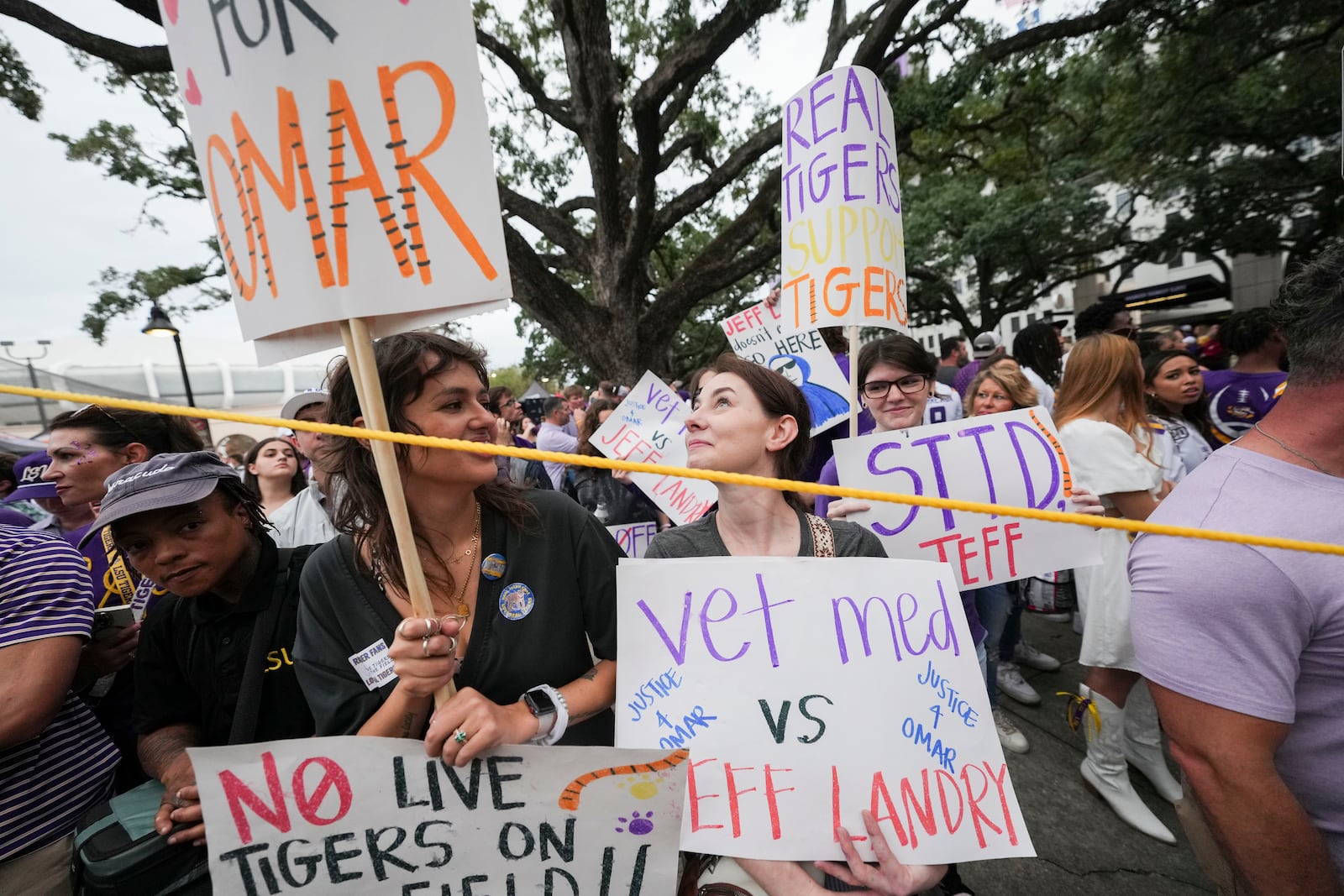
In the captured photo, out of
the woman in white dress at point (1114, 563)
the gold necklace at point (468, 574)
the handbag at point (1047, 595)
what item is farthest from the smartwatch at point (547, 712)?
the handbag at point (1047, 595)

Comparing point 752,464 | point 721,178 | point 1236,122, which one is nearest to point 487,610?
point 752,464

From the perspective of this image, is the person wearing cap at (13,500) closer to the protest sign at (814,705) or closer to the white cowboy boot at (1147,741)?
the protest sign at (814,705)

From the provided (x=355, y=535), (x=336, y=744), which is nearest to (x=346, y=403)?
(x=355, y=535)

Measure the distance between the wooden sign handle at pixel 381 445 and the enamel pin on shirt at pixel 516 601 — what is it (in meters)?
0.31

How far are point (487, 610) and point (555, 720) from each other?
287mm

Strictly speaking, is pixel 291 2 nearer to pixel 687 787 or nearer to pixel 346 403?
pixel 346 403

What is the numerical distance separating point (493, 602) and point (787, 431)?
38.0 inches

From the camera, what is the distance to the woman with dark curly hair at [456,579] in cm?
123

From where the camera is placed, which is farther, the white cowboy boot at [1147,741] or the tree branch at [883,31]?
the tree branch at [883,31]

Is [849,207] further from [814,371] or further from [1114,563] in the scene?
[1114,563]

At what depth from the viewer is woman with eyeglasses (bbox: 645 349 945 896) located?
1.56 metres

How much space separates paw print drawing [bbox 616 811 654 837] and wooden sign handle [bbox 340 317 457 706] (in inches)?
20.6

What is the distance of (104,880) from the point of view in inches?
49.6

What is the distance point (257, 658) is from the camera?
1478 millimetres
